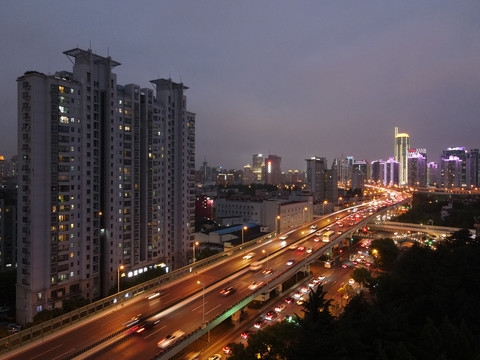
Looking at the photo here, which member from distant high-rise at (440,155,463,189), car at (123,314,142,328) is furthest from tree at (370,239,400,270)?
distant high-rise at (440,155,463,189)

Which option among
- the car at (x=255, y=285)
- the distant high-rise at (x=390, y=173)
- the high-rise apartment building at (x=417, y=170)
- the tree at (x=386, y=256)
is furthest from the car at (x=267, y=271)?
the distant high-rise at (x=390, y=173)

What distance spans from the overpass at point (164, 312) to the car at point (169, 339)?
0.81 feet

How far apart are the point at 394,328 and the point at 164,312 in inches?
452

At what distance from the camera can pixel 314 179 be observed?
8206cm

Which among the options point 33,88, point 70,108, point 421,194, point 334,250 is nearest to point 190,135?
point 70,108

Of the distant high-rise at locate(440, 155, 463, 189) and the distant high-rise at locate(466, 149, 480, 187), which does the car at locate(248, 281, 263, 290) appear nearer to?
the distant high-rise at locate(466, 149, 480, 187)

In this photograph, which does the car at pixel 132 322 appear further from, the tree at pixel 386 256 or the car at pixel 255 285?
the tree at pixel 386 256

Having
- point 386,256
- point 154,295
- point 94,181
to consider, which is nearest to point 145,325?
point 154,295

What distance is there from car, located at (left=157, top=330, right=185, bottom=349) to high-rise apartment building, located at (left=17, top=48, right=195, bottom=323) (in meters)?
14.4

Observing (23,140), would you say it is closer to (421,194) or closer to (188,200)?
(188,200)

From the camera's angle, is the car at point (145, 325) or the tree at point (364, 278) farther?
the tree at point (364, 278)

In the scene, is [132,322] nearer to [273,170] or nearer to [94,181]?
[94,181]

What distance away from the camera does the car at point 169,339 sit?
588 inches

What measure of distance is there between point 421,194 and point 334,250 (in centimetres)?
7186
